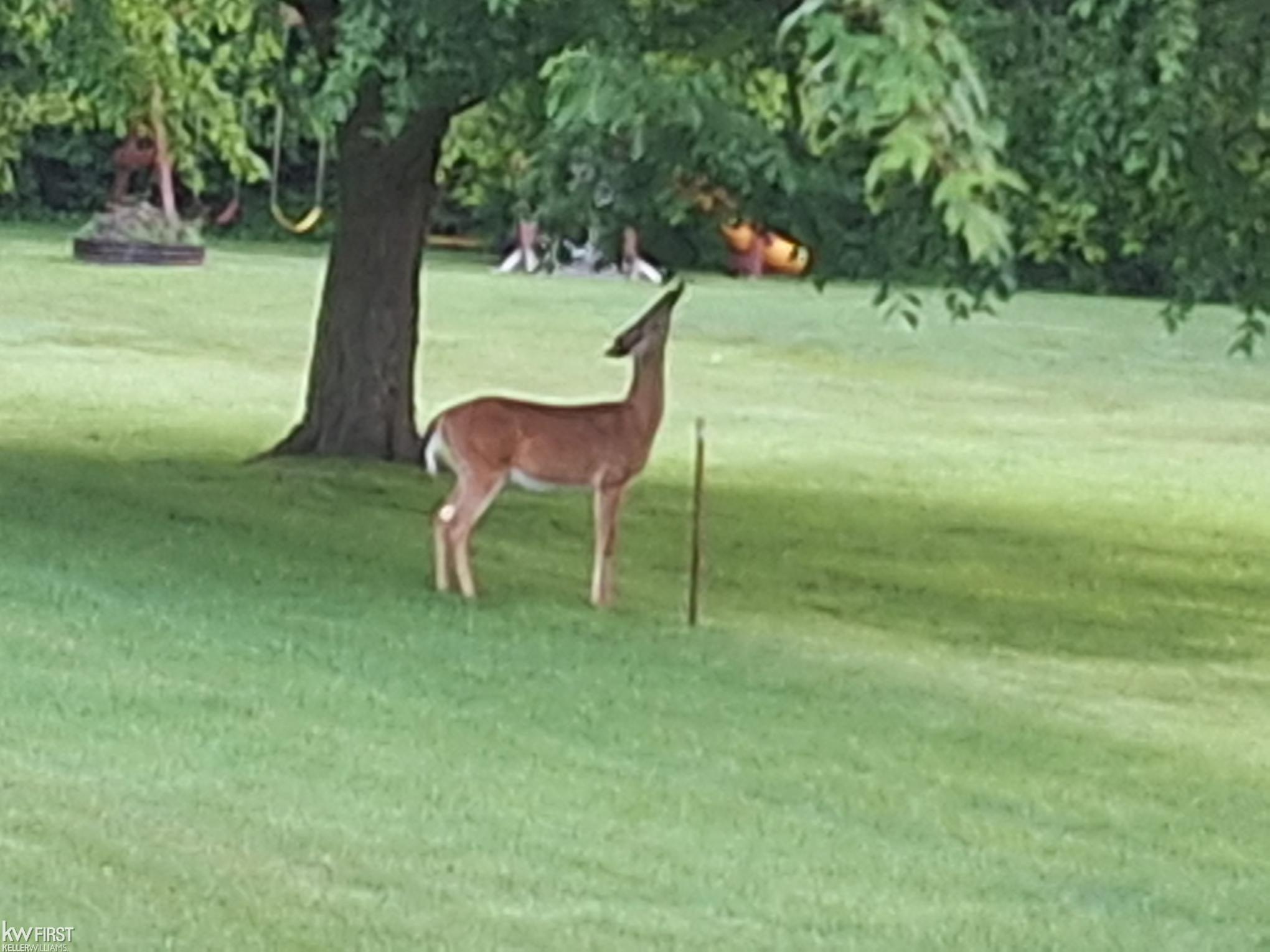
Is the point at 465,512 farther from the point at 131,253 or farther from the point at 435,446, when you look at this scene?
the point at 131,253

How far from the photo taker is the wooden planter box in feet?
144

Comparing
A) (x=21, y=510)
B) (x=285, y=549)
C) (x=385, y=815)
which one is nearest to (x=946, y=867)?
(x=385, y=815)

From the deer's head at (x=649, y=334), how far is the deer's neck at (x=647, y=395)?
1.7 inches

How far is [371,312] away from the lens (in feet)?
71.6

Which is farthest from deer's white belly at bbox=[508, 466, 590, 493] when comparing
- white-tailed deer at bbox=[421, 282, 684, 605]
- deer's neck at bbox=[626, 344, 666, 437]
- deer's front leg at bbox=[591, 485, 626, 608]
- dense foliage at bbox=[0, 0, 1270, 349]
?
dense foliage at bbox=[0, 0, 1270, 349]

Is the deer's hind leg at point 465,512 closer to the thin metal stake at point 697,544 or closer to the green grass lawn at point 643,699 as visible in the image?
the green grass lawn at point 643,699

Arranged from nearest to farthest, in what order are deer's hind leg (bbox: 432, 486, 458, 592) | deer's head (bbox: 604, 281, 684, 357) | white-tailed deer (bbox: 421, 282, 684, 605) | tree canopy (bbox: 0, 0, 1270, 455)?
tree canopy (bbox: 0, 0, 1270, 455)
white-tailed deer (bbox: 421, 282, 684, 605)
deer's hind leg (bbox: 432, 486, 458, 592)
deer's head (bbox: 604, 281, 684, 357)

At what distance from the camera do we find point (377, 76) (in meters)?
14.9

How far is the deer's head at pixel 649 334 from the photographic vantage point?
15.4m

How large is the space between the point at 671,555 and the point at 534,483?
3.63 m

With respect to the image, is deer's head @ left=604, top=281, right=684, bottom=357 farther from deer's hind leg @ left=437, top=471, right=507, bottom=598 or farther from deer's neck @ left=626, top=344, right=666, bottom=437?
deer's hind leg @ left=437, top=471, right=507, bottom=598

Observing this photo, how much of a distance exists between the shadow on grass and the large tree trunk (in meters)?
0.47

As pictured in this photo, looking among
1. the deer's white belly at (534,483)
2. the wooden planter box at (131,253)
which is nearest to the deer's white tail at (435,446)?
the deer's white belly at (534,483)

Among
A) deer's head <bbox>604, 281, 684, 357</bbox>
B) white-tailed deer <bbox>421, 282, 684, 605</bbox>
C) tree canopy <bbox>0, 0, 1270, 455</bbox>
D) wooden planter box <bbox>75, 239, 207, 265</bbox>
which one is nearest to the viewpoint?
tree canopy <bbox>0, 0, 1270, 455</bbox>
